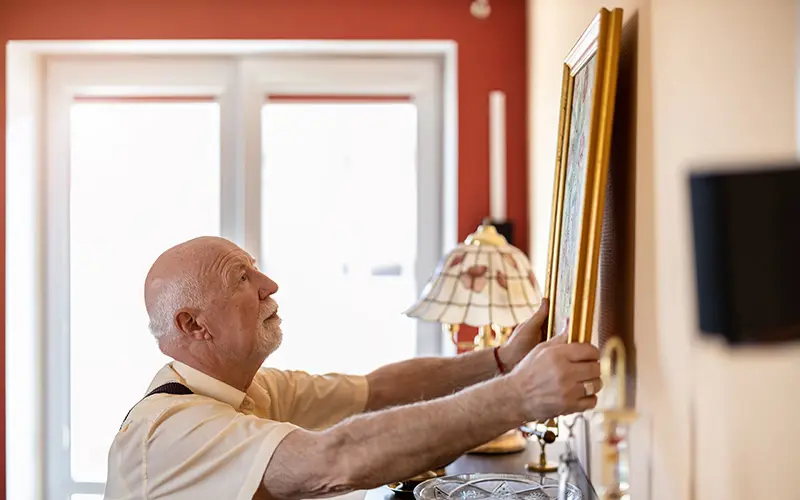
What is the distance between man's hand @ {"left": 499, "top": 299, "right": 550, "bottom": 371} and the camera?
69.7 inches

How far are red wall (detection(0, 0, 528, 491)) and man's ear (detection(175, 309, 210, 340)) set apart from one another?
5.48 ft

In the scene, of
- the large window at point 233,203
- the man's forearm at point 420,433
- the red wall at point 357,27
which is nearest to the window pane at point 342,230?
the large window at point 233,203

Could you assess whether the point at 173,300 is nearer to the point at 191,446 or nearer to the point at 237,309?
the point at 237,309

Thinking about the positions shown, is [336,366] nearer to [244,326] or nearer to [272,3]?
[272,3]

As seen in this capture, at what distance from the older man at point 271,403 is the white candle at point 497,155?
1.24 meters

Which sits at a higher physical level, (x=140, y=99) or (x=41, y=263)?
(x=140, y=99)

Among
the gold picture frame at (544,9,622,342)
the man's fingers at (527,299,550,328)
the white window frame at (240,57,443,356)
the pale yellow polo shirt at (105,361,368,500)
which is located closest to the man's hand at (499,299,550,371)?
the man's fingers at (527,299,550,328)

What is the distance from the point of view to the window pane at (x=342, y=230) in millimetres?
3627

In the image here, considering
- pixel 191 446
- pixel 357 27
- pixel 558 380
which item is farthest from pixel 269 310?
pixel 357 27

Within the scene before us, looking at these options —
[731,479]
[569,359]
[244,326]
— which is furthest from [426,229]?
[731,479]

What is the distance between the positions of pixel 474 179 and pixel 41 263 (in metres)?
1.78

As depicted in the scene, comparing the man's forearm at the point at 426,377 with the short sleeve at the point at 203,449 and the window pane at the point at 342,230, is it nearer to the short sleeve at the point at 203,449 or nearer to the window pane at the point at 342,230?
the short sleeve at the point at 203,449

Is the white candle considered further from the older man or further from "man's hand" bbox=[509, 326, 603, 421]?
"man's hand" bbox=[509, 326, 603, 421]

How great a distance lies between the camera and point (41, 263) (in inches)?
143
